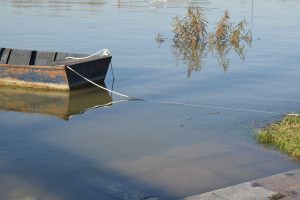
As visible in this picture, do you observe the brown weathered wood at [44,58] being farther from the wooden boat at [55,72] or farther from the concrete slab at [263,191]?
the concrete slab at [263,191]

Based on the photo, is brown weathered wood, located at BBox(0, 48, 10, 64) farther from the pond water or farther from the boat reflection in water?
the pond water

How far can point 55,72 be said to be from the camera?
13078mm

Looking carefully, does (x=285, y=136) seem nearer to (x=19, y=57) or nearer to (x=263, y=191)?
(x=263, y=191)

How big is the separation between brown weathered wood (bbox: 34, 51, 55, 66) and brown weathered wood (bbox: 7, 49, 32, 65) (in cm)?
25

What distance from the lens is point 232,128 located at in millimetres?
10141

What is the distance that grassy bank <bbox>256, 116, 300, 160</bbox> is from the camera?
8.46 meters

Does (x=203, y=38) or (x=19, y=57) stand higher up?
(x=203, y=38)

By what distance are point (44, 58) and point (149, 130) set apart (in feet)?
19.6

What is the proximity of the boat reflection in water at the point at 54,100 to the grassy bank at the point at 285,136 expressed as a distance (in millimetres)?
4440

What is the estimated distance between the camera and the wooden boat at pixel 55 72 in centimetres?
1310

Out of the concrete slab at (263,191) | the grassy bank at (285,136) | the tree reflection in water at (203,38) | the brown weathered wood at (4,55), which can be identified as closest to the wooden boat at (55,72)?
the brown weathered wood at (4,55)

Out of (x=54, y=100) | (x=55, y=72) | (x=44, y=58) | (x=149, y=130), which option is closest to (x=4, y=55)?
(x=44, y=58)

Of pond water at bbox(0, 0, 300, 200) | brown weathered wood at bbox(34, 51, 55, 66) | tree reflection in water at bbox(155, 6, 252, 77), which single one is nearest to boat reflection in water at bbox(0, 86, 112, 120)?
pond water at bbox(0, 0, 300, 200)

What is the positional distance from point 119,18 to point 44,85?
20.7m
